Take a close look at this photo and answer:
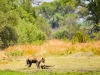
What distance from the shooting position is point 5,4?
42.8m

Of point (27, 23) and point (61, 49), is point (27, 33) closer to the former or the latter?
point (27, 23)

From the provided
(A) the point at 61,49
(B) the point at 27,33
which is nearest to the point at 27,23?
(B) the point at 27,33

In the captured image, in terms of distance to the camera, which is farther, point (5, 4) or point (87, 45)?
point (5, 4)

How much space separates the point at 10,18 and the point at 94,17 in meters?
18.3

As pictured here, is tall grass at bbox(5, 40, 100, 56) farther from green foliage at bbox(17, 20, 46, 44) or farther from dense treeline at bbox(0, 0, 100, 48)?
green foliage at bbox(17, 20, 46, 44)

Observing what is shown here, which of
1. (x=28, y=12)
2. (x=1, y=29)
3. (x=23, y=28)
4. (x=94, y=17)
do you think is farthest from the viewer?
(x=28, y=12)

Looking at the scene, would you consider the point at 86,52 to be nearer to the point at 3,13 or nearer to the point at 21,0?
the point at 3,13

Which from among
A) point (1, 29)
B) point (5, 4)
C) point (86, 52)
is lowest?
point (86, 52)

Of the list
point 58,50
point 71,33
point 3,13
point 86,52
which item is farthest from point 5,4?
point 71,33

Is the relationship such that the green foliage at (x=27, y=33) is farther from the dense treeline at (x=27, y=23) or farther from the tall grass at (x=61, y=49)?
the tall grass at (x=61, y=49)

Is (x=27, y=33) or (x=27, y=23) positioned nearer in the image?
(x=27, y=33)

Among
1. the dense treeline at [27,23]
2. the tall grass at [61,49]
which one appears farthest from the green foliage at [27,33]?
the tall grass at [61,49]

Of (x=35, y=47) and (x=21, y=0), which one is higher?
(x=21, y=0)

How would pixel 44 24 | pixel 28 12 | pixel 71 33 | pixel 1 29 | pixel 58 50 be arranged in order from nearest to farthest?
pixel 58 50 < pixel 1 29 < pixel 28 12 < pixel 71 33 < pixel 44 24
